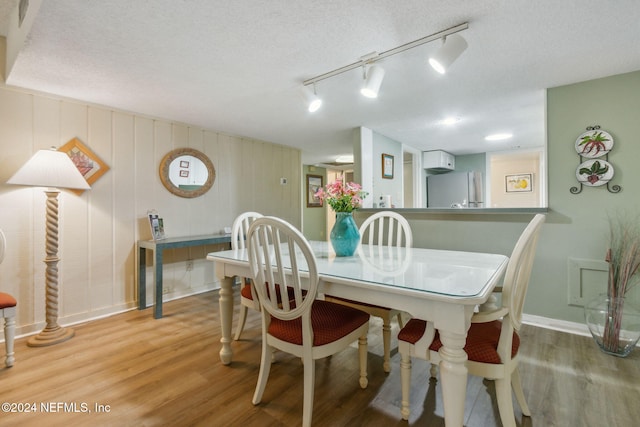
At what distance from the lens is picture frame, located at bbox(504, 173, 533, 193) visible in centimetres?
582

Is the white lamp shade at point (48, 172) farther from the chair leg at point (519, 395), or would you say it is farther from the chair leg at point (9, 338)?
the chair leg at point (519, 395)

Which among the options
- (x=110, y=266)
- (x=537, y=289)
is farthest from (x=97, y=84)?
(x=537, y=289)

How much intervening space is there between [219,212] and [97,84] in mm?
1878

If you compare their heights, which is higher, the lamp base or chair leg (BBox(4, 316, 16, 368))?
chair leg (BBox(4, 316, 16, 368))

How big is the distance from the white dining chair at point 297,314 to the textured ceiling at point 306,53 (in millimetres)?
1103

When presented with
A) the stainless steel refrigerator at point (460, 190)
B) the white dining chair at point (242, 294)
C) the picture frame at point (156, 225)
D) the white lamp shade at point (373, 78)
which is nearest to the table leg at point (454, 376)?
the white dining chair at point (242, 294)

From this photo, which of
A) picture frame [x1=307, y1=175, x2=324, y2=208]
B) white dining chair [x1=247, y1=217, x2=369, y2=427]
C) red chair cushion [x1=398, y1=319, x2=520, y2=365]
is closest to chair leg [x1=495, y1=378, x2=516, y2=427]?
red chair cushion [x1=398, y1=319, x2=520, y2=365]

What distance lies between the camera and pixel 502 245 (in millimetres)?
2717

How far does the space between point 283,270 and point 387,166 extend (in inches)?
121

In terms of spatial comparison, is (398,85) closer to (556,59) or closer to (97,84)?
(556,59)

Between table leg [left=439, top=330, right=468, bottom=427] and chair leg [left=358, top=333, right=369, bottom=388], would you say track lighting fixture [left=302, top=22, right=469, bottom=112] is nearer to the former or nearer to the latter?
table leg [left=439, top=330, right=468, bottom=427]

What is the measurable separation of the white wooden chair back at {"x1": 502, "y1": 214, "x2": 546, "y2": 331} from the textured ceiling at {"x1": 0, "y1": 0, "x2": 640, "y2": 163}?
1.11 meters

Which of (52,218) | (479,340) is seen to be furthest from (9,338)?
(479,340)

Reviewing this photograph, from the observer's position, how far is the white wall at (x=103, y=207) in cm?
235
